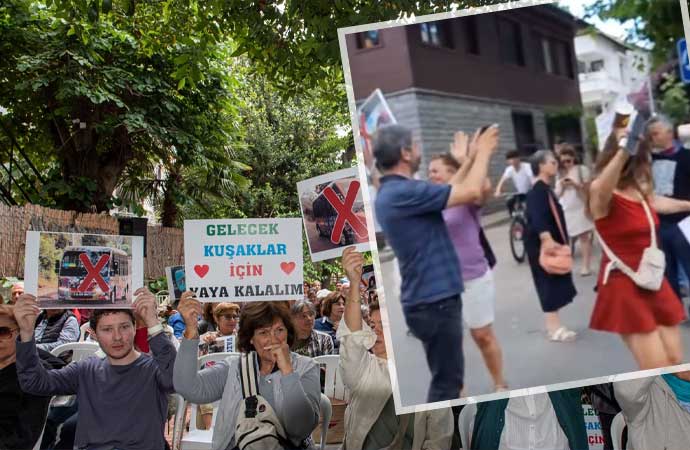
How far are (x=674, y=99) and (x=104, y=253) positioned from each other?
285 centimetres

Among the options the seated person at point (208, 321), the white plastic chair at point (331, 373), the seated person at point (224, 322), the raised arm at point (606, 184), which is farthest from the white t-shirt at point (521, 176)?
the seated person at point (208, 321)

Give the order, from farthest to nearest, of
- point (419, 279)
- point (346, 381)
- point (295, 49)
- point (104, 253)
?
point (295, 49), point (104, 253), point (346, 381), point (419, 279)

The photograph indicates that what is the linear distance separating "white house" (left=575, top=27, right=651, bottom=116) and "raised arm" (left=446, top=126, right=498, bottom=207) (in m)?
0.39

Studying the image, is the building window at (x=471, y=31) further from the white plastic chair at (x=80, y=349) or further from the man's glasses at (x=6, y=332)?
the white plastic chair at (x=80, y=349)

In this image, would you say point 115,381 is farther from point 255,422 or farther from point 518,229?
point 518,229

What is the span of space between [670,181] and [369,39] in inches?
48.9

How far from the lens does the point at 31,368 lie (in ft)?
12.4

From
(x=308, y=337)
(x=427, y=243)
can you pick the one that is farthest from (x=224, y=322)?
(x=427, y=243)

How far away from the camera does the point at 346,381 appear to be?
12.1 feet

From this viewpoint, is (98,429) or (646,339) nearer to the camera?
(646,339)

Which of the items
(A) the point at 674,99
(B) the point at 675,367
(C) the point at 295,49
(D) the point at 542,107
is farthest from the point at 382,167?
(C) the point at 295,49

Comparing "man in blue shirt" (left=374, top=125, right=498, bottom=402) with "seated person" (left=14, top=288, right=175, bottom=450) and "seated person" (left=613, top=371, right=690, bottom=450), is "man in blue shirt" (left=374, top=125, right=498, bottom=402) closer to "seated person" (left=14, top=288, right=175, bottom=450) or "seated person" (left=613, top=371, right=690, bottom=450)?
"seated person" (left=613, top=371, right=690, bottom=450)

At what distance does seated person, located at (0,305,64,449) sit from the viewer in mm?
4016

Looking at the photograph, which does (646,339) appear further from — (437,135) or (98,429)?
(98,429)
